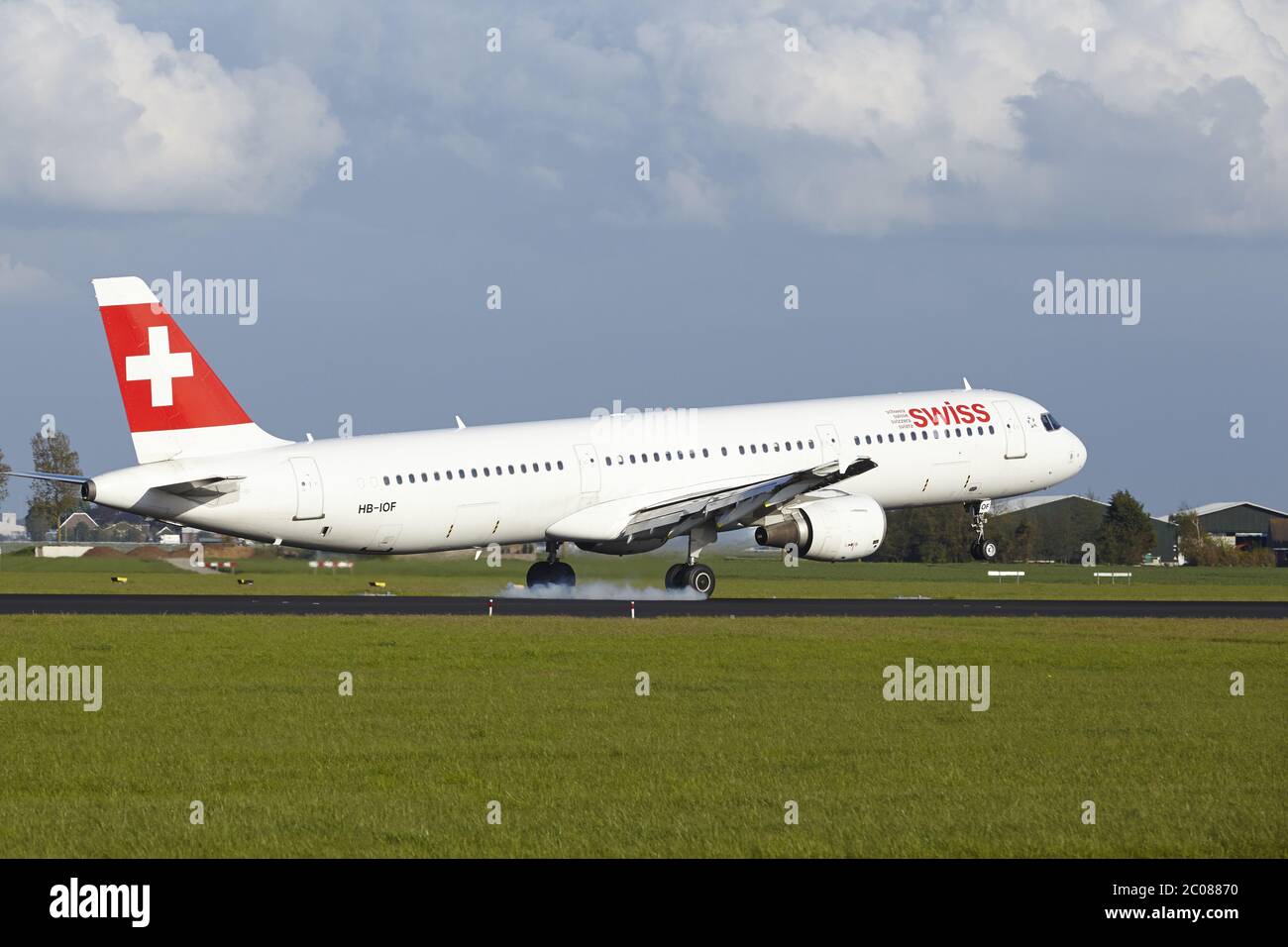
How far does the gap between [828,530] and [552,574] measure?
829cm

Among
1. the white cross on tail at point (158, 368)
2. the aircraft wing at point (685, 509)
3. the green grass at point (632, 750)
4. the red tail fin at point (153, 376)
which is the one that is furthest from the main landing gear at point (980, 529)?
the white cross on tail at point (158, 368)

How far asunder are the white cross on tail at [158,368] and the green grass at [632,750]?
9.24m

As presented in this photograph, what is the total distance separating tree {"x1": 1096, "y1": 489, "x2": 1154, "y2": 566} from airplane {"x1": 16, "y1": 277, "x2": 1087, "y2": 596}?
44887mm

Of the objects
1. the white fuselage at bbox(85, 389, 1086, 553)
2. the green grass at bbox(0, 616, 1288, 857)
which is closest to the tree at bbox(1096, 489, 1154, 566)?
the white fuselage at bbox(85, 389, 1086, 553)

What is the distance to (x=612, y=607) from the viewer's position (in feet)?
159

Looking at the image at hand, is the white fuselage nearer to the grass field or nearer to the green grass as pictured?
the grass field

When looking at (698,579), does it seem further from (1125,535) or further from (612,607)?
(1125,535)

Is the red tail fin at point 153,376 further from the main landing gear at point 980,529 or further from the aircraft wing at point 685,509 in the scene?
the main landing gear at point 980,529

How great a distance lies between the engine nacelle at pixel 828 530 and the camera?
164 ft

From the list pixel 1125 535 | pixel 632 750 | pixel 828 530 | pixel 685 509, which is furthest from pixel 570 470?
pixel 1125 535

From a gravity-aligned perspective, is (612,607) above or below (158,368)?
below
